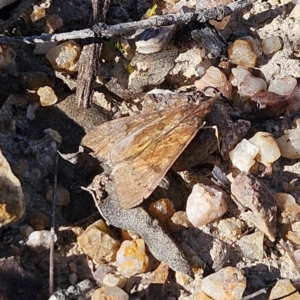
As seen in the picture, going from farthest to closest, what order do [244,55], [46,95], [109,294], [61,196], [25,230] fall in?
[244,55] < [46,95] < [61,196] < [25,230] < [109,294]

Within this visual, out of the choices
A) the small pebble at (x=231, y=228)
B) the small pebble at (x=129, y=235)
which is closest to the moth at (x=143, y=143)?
the small pebble at (x=129, y=235)

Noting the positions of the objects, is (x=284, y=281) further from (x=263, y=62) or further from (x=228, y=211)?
(x=263, y=62)

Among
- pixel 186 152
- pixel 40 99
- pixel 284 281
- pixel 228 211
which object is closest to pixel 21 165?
pixel 40 99

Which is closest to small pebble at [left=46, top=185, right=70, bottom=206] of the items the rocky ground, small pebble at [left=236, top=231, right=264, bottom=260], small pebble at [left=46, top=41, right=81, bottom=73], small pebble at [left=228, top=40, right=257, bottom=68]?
the rocky ground

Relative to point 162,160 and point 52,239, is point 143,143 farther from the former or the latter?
point 52,239

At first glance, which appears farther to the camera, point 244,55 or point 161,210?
point 244,55

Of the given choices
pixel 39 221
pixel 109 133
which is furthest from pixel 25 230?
pixel 109 133

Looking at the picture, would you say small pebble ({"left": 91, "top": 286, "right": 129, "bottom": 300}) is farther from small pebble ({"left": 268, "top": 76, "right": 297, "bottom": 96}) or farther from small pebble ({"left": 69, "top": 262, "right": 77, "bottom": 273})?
small pebble ({"left": 268, "top": 76, "right": 297, "bottom": 96})
